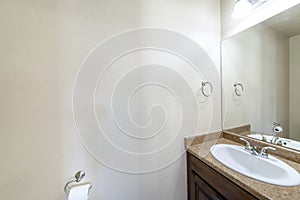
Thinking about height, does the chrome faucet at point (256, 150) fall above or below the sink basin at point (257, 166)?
above

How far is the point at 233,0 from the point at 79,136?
5.88ft

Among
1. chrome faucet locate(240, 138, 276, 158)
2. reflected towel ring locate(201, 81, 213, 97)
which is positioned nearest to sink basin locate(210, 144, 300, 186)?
chrome faucet locate(240, 138, 276, 158)

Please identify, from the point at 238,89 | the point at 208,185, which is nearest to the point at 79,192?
the point at 208,185

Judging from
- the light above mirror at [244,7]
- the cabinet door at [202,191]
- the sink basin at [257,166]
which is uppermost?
the light above mirror at [244,7]

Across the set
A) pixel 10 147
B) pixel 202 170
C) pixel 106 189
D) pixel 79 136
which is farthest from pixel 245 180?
pixel 10 147

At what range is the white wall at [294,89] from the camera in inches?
47.1

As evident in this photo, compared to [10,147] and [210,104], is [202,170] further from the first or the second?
[10,147]

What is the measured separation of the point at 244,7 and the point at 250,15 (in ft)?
0.30

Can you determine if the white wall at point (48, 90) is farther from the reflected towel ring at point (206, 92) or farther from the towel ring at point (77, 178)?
the reflected towel ring at point (206, 92)

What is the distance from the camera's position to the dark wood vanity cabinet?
3.09 feet

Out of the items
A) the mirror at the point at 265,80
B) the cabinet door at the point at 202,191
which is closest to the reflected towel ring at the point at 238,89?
the mirror at the point at 265,80

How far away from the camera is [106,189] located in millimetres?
1269

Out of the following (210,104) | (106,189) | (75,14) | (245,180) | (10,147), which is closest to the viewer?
(245,180)

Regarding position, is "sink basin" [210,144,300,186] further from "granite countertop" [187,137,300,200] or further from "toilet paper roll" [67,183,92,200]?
"toilet paper roll" [67,183,92,200]
